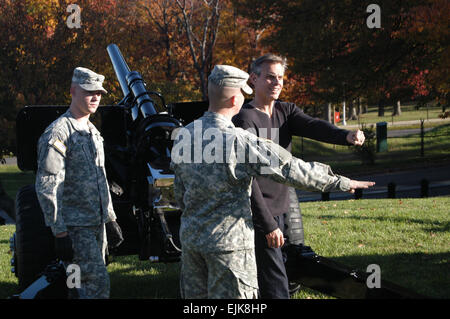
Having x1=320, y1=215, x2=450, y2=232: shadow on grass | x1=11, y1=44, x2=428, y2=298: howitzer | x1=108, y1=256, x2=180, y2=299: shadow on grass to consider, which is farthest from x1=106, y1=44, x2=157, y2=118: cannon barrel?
x1=320, y1=215, x2=450, y2=232: shadow on grass

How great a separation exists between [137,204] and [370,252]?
302 centimetres

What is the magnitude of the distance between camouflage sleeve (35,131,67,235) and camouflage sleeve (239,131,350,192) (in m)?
1.41

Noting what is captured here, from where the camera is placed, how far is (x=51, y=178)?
12.3ft

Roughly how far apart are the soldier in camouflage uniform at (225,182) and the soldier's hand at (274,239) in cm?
34

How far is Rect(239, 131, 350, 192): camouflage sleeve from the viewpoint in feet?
9.96

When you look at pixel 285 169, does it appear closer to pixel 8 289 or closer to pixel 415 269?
pixel 415 269

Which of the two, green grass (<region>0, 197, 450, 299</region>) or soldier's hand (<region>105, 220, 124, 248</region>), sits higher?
soldier's hand (<region>105, 220, 124, 248</region>)

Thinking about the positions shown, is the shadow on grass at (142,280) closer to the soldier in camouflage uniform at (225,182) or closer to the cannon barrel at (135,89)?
the cannon barrel at (135,89)

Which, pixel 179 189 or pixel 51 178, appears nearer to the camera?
pixel 179 189

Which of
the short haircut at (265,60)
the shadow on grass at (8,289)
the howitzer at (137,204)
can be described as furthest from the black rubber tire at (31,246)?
the short haircut at (265,60)

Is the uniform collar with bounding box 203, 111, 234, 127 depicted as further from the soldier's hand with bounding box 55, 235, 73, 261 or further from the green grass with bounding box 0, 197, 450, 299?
the green grass with bounding box 0, 197, 450, 299

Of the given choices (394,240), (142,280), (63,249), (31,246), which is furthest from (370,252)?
(63,249)

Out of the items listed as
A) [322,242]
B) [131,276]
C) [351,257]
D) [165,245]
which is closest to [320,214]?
[322,242]

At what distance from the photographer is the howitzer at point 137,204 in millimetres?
4258
